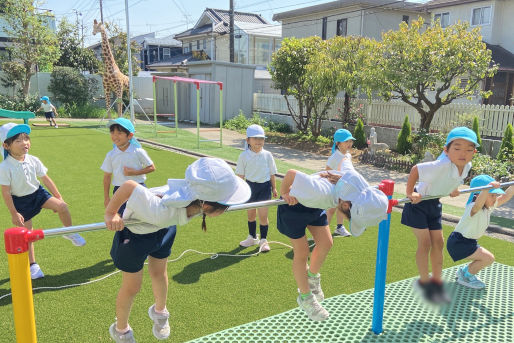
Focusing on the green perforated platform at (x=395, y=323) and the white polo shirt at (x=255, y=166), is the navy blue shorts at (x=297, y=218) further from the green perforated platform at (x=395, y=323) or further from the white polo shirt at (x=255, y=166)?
the white polo shirt at (x=255, y=166)

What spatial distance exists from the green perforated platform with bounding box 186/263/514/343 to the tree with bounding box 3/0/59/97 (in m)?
24.7

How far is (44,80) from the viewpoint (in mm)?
25000

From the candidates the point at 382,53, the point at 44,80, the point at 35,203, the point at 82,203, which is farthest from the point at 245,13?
the point at 35,203

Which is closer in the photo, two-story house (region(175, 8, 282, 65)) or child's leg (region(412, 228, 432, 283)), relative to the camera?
child's leg (region(412, 228, 432, 283))

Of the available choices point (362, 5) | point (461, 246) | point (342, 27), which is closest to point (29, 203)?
point (461, 246)

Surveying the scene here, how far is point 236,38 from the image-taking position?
1419 inches

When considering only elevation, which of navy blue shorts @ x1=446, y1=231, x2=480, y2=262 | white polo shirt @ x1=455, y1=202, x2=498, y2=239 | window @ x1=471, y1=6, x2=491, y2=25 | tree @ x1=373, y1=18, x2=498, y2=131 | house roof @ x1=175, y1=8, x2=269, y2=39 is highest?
house roof @ x1=175, y1=8, x2=269, y2=39

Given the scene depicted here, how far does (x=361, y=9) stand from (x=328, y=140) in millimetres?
12776

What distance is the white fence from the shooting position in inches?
514

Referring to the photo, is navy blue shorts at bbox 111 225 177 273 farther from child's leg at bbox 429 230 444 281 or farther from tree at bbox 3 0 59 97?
tree at bbox 3 0 59 97

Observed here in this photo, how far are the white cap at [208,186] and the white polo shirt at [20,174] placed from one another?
2.57m

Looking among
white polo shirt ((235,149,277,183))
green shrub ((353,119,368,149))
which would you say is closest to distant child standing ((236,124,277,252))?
white polo shirt ((235,149,277,183))

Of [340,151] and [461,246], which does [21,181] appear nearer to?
[340,151]

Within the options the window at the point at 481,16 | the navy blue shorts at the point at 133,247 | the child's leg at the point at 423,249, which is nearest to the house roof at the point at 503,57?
the window at the point at 481,16
